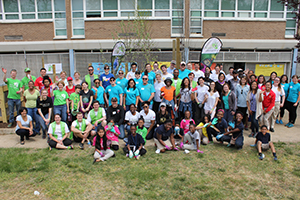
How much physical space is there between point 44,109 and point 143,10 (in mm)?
11188

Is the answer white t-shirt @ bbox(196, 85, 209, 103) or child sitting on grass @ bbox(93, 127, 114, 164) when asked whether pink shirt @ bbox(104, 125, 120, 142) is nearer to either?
child sitting on grass @ bbox(93, 127, 114, 164)

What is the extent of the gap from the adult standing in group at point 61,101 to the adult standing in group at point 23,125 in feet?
2.73

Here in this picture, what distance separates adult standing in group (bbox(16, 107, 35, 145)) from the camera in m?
6.81

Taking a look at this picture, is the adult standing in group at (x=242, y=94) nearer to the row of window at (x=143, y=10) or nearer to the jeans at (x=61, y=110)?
the jeans at (x=61, y=110)

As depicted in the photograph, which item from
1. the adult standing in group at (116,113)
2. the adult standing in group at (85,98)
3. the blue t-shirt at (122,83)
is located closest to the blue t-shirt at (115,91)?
the blue t-shirt at (122,83)

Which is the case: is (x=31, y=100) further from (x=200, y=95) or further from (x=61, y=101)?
(x=200, y=95)

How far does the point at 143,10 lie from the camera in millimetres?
15648

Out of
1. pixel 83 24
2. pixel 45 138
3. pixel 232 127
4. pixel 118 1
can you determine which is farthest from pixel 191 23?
pixel 45 138

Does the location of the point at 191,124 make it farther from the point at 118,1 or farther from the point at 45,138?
the point at 118,1

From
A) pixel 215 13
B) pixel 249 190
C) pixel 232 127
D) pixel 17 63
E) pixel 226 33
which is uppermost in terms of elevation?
pixel 215 13

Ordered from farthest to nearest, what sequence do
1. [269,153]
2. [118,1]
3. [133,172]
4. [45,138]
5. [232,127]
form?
1. [118,1]
2. [45,138]
3. [232,127]
4. [269,153]
5. [133,172]

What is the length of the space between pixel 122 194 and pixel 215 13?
15.0 m

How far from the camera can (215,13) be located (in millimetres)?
A: 15844

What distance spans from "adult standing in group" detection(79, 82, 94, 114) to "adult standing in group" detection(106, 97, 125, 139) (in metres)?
0.71
